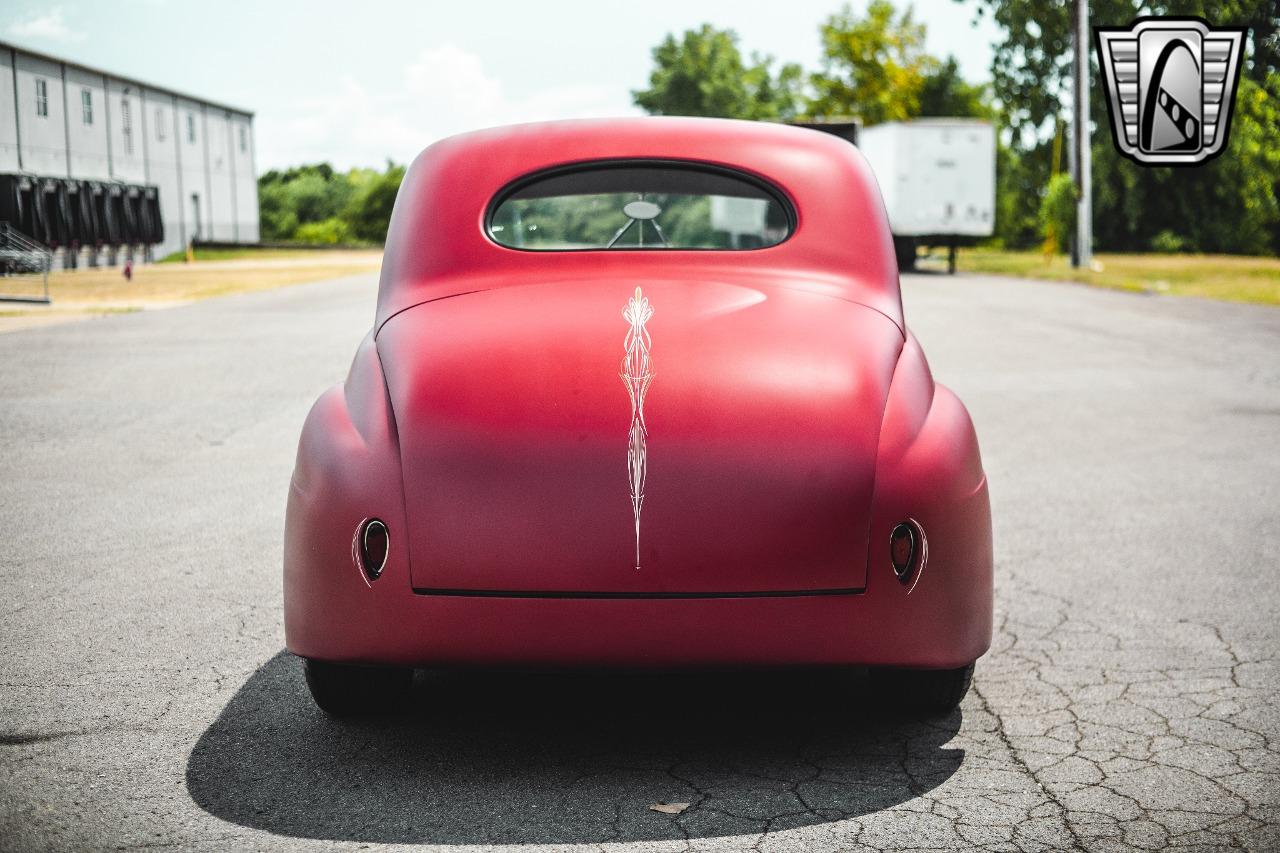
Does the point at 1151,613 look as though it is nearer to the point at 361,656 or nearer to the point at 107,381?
the point at 361,656

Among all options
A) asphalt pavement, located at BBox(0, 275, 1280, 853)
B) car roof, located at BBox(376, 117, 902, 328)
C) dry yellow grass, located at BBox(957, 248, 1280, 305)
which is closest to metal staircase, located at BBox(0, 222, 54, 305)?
asphalt pavement, located at BBox(0, 275, 1280, 853)

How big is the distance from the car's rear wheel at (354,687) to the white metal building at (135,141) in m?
39.7

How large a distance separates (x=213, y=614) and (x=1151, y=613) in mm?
3360

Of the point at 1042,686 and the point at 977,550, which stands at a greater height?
the point at 977,550

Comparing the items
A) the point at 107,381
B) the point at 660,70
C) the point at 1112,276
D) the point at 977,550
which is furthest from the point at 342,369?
the point at 660,70

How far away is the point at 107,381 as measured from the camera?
11.8m

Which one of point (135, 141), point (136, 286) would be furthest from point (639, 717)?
point (135, 141)

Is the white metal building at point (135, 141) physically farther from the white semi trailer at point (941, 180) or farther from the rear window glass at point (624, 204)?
the rear window glass at point (624, 204)

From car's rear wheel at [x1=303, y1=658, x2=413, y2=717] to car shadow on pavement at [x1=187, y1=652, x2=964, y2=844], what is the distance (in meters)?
0.05

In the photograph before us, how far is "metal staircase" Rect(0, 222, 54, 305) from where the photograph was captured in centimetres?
2421

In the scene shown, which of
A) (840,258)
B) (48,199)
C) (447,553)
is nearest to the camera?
(447,553)

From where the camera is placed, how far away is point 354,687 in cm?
373

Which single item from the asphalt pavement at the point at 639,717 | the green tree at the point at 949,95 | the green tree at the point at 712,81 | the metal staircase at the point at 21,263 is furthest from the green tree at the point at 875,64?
the asphalt pavement at the point at 639,717

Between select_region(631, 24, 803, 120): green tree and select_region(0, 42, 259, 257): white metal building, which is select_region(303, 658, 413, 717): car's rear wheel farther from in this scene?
select_region(631, 24, 803, 120): green tree
